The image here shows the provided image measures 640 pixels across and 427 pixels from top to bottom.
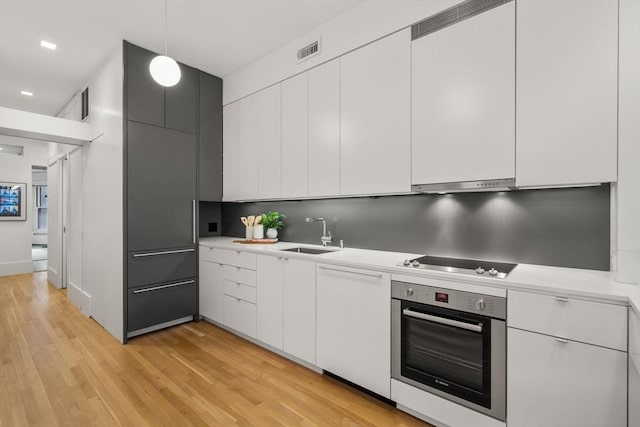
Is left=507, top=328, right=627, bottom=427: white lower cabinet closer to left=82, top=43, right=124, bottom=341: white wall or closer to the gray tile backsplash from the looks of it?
the gray tile backsplash

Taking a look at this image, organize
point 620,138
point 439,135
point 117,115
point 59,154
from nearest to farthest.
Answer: point 620,138 → point 439,135 → point 117,115 → point 59,154

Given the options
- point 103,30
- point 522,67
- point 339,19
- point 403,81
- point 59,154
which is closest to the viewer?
point 522,67

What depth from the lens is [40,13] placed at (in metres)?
2.71

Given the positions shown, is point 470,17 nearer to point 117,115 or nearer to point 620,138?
point 620,138

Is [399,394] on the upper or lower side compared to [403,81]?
lower

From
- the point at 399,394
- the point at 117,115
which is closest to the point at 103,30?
the point at 117,115

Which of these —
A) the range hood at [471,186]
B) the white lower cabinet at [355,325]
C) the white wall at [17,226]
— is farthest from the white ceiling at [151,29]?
the white wall at [17,226]

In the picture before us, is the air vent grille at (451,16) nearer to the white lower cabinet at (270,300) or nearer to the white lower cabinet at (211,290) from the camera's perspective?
the white lower cabinet at (270,300)

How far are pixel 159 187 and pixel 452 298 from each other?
3.10 meters

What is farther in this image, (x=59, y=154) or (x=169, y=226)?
(x=59, y=154)

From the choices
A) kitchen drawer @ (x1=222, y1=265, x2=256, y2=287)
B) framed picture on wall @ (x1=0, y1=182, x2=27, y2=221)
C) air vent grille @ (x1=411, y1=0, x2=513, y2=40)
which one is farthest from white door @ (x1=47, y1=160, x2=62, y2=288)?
air vent grille @ (x1=411, y1=0, x2=513, y2=40)

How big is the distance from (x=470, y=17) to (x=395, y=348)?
7.32ft

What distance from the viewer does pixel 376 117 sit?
2469mm

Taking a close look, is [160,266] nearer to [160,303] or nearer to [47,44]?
[160,303]
